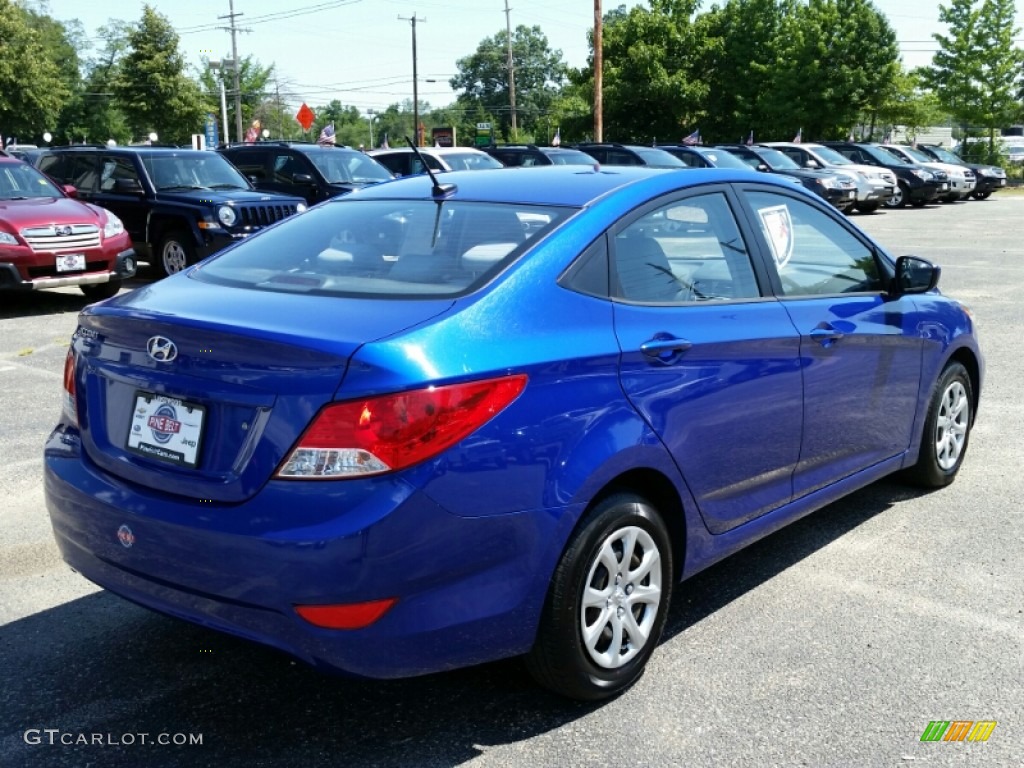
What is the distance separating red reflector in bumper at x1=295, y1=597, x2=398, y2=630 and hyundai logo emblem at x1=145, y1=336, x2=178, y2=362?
32.3 inches

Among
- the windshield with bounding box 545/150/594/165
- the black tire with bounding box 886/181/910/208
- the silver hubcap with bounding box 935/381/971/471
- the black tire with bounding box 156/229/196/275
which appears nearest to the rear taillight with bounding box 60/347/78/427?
the silver hubcap with bounding box 935/381/971/471

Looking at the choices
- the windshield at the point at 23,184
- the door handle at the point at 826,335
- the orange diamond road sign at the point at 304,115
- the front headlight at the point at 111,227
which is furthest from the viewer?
the orange diamond road sign at the point at 304,115

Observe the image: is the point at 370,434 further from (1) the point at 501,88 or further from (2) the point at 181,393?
(1) the point at 501,88

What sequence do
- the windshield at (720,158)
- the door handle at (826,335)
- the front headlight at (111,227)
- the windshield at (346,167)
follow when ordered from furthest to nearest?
the windshield at (720,158) < the windshield at (346,167) < the front headlight at (111,227) < the door handle at (826,335)

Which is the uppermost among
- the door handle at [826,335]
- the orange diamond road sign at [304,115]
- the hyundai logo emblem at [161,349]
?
→ the orange diamond road sign at [304,115]

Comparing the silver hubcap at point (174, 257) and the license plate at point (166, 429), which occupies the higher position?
the license plate at point (166, 429)

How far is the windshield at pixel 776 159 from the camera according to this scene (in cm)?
2689

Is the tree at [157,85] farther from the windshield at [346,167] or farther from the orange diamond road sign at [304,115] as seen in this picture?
the windshield at [346,167]

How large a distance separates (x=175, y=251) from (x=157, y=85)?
49376 mm

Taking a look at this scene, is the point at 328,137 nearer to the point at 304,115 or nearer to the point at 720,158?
the point at 720,158

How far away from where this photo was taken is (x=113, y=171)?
14.8 m

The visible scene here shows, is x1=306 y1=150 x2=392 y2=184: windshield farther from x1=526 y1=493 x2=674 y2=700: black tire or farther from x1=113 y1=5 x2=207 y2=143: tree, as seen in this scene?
x1=113 y1=5 x2=207 y2=143: tree

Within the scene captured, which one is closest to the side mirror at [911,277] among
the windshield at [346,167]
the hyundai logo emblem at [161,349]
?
the hyundai logo emblem at [161,349]

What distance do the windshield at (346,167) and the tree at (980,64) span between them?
39.1 m
